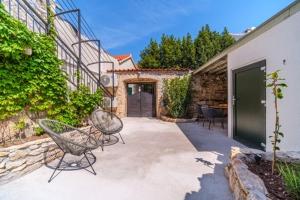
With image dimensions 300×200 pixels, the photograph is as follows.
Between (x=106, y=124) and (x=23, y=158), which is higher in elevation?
(x=106, y=124)

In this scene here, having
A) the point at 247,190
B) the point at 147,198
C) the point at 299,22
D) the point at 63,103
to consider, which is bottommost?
the point at 147,198

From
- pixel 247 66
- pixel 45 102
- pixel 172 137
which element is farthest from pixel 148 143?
pixel 247 66

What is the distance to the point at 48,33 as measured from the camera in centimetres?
411

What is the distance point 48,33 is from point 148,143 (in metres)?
3.26

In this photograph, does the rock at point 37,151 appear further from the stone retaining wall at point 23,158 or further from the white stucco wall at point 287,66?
the white stucco wall at point 287,66

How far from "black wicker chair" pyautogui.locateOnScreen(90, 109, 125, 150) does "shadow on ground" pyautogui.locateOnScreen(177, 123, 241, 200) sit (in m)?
1.89

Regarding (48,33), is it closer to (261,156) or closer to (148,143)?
(148,143)

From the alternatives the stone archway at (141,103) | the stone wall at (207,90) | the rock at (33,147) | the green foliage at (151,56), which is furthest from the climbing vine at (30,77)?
the green foliage at (151,56)

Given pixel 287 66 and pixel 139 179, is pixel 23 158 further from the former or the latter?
pixel 287 66

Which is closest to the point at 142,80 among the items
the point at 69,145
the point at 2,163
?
the point at 69,145

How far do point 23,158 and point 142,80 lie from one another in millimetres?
7641

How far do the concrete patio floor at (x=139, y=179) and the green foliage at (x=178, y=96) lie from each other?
15.8 ft

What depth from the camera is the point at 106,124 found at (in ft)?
16.0

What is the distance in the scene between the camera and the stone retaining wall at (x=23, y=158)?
2.66 meters
